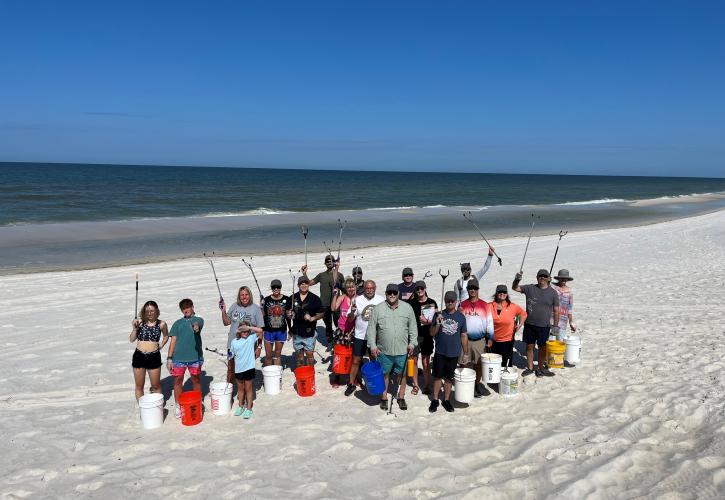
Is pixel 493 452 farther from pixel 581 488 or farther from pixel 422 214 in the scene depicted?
pixel 422 214

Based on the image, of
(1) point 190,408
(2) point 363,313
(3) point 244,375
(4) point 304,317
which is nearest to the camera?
(1) point 190,408

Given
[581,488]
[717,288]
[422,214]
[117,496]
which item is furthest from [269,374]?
[422,214]

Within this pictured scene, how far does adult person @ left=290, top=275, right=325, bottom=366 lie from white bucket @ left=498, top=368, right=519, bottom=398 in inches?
98.6

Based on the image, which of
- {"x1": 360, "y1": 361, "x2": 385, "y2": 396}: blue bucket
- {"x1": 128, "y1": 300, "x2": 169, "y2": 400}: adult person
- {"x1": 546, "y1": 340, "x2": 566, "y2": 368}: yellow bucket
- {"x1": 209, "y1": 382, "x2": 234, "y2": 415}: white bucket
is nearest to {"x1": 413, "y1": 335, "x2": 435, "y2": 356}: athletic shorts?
{"x1": 360, "y1": 361, "x2": 385, "y2": 396}: blue bucket

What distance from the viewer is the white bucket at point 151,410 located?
19.5ft

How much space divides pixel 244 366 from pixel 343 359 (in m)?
1.41

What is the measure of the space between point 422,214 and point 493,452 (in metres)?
33.0

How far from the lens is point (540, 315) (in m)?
7.22

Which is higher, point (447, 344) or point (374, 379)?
point (447, 344)

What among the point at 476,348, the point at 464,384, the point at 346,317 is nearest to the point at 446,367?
the point at 464,384

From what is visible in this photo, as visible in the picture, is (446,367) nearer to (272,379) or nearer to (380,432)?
(380,432)

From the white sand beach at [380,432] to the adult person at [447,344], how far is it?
0.26 m

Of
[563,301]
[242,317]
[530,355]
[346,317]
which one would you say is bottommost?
[530,355]

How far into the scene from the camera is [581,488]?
473cm
